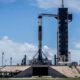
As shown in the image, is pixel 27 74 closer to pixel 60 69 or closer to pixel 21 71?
pixel 21 71

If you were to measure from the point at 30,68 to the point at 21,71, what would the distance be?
5.21 metres

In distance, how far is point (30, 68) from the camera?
654 feet

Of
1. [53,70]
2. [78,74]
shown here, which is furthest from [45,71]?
[78,74]

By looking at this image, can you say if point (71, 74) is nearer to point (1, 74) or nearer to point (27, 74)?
point (27, 74)

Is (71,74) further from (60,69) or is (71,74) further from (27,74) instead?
(27,74)

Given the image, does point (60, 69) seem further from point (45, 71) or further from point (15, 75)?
point (15, 75)

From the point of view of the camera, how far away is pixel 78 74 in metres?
196

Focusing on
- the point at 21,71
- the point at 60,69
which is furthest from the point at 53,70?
the point at 21,71

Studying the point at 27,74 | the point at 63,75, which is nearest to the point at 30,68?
the point at 27,74

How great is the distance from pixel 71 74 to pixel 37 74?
59.1 ft

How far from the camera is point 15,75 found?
194375 millimetres

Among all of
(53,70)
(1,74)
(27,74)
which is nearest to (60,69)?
(53,70)

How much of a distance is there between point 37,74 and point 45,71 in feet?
17.3

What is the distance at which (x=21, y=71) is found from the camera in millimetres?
197875
